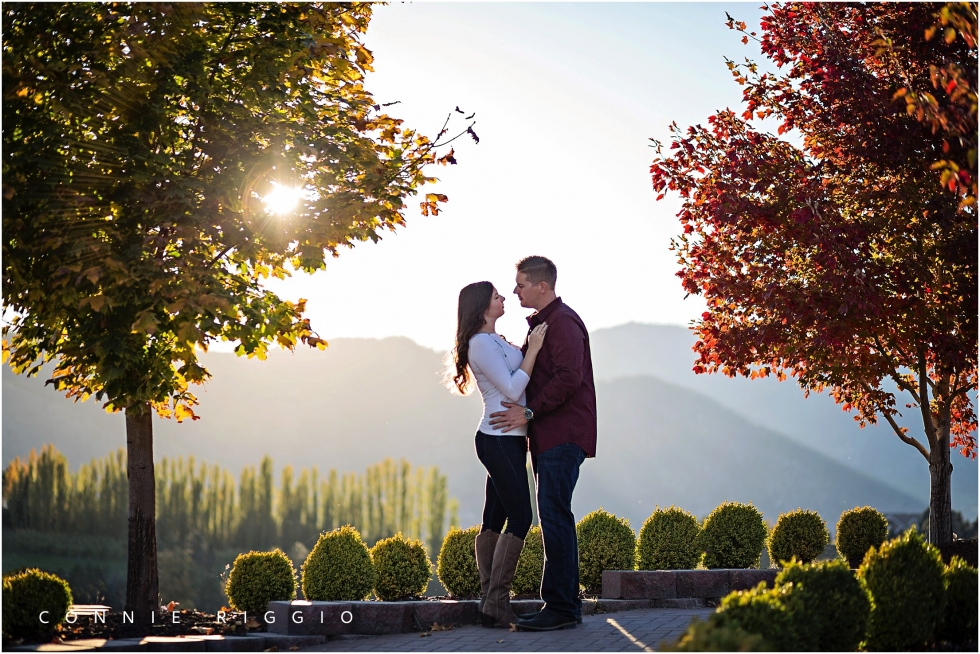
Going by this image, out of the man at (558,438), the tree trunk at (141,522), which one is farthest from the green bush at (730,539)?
the tree trunk at (141,522)

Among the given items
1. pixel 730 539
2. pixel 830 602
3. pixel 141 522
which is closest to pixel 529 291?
pixel 830 602

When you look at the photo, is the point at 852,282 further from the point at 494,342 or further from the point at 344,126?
the point at 344,126

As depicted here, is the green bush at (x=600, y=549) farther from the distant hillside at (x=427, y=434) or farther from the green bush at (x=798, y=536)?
the distant hillside at (x=427, y=434)

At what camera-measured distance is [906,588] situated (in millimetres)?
4500

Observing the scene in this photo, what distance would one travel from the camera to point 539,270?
581 centimetres

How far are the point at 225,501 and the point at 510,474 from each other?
5601 centimetres

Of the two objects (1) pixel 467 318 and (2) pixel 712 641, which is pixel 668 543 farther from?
(2) pixel 712 641

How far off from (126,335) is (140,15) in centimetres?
225

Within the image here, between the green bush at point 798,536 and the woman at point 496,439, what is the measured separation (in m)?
4.51

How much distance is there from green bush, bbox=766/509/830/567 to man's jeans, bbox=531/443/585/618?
454 cm

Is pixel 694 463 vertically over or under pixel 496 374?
under

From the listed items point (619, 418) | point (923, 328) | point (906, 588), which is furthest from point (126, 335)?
point (619, 418)

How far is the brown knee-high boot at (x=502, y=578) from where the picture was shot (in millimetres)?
5555

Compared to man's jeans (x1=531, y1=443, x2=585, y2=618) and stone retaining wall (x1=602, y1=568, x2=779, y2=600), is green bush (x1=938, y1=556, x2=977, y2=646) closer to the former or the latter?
man's jeans (x1=531, y1=443, x2=585, y2=618)
